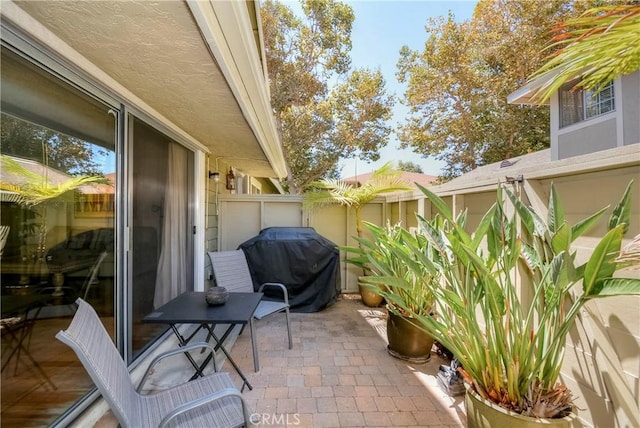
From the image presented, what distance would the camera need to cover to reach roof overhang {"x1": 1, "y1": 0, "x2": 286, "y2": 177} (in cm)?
141

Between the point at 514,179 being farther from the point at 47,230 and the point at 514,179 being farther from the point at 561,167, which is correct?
the point at 47,230

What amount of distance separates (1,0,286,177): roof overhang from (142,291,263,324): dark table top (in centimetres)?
173

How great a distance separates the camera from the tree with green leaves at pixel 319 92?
28.5 ft

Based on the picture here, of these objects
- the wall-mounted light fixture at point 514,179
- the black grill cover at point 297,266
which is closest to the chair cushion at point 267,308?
the black grill cover at point 297,266

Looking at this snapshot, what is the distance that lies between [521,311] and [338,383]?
1575 millimetres

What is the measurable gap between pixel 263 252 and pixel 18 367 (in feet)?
9.21

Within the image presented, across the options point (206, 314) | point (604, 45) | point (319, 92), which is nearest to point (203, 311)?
point (206, 314)

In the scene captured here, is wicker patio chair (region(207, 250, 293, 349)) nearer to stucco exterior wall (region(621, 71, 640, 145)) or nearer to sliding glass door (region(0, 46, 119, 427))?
sliding glass door (region(0, 46, 119, 427))

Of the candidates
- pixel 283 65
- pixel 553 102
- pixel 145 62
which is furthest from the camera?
pixel 283 65

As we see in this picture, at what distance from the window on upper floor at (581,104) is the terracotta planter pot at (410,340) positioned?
497cm

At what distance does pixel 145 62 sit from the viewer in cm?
187

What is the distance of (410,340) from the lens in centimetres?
281

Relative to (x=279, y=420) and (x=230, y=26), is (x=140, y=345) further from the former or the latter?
(x=230, y=26)

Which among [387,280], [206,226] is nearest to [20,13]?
[387,280]
